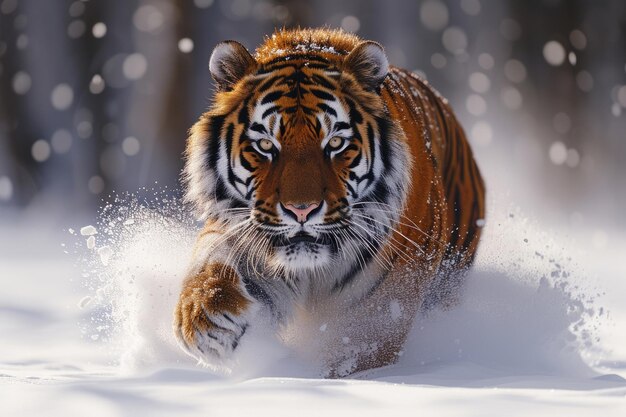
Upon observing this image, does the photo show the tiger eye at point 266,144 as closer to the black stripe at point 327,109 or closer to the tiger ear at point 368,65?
the black stripe at point 327,109

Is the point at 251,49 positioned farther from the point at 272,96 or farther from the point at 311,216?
the point at 311,216

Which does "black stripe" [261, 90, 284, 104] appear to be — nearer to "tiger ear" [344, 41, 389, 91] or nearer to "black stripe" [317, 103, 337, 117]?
"black stripe" [317, 103, 337, 117]

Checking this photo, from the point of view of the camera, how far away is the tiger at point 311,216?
230 centimetres

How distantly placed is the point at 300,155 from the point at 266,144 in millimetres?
127

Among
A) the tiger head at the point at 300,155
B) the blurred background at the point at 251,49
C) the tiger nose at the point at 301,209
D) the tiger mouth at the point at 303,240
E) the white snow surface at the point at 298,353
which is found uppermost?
the blurred background at the point at 251,49

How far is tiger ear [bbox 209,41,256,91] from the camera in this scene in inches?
97.8

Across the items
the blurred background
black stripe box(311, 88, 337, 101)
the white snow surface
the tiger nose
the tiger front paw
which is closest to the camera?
the white snow surface

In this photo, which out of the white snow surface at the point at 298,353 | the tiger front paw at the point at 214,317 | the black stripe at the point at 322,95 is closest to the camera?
the white snow surface at the point at 298,353

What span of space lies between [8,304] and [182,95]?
4306 millimetres

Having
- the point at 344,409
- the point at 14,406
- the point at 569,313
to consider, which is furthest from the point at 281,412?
the point at 569,313

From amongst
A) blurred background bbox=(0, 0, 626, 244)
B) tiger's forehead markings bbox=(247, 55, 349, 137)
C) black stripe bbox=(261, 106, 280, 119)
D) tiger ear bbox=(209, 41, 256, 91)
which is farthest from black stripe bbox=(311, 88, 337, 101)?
blurred background bbox=(0, 0, 626, 244)

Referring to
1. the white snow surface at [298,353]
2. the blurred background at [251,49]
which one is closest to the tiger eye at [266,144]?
the white snow surface at [298,353]

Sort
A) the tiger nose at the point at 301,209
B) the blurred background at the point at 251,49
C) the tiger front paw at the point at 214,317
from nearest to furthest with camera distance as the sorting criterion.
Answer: the tiger nose at the point at 301,209, the tiger front paw at the point at 214,317, the blurred background at the point at 251,49

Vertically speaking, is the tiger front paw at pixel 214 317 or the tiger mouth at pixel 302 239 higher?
the tiger mouth at pixel 302 239
